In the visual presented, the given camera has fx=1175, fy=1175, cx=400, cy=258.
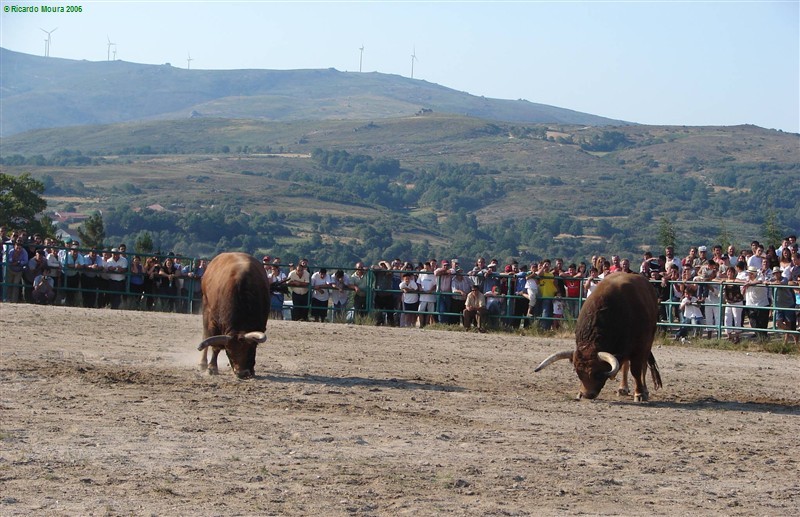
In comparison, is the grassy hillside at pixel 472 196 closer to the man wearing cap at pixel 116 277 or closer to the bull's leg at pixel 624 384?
the man wearing cap at pixel 116 277

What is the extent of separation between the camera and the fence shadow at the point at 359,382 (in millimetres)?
14438

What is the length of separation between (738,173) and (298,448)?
154 m

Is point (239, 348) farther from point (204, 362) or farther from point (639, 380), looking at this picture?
point (639, 380)

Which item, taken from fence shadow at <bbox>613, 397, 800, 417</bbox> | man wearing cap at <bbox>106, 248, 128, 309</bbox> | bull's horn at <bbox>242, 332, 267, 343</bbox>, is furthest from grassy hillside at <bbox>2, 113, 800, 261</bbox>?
bull's horn at <bbox>242, 332, 267, 343</bbox>

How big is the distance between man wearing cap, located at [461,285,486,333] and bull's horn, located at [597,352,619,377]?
411 inches

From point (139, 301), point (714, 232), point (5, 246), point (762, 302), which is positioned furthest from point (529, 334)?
point (714, 232)

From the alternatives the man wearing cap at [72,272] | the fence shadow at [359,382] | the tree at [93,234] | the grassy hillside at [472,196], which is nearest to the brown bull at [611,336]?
the fence shadow at [359,382]

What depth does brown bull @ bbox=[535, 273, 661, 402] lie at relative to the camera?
13.7 meters

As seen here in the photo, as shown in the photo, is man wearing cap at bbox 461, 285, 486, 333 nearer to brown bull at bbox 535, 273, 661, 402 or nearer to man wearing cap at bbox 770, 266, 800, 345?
man wearing cap at bbox 770, 266, 800, 345

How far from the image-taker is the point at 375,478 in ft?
30.2

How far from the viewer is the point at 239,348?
14430 millimetres


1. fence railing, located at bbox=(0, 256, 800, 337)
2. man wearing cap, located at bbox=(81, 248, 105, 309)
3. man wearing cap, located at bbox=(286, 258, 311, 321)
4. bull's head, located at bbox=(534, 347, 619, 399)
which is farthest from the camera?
man wearing cap, located at bbox=(81, 248, 105, 309)

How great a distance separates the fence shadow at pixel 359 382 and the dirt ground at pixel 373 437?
0.04 meters

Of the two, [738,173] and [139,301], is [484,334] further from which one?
[738,173]
